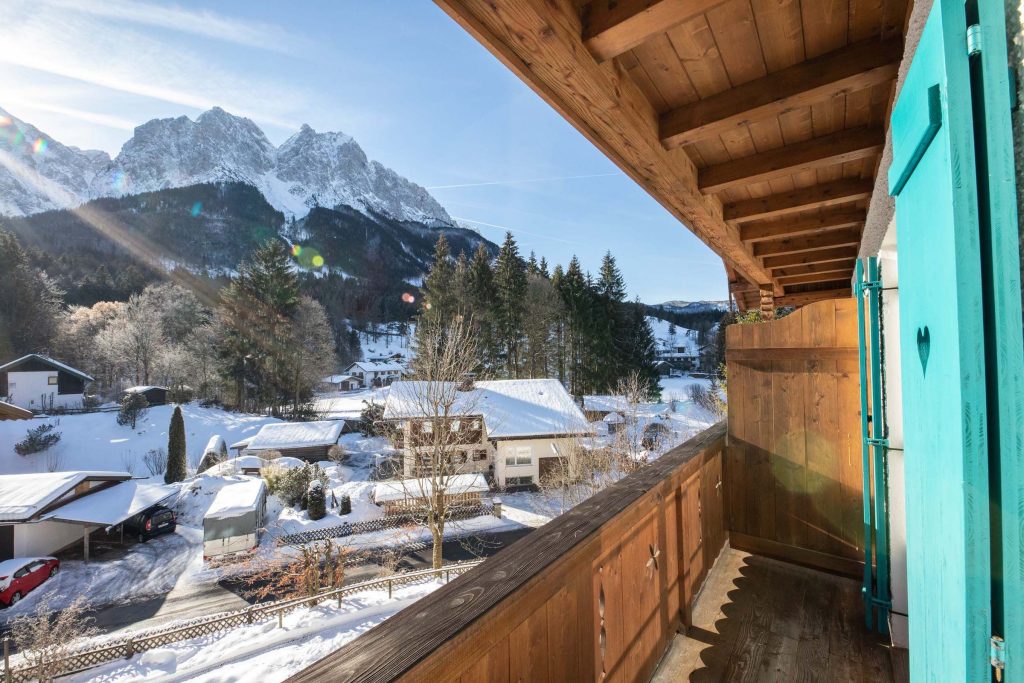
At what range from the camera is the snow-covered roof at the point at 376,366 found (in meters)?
34.0

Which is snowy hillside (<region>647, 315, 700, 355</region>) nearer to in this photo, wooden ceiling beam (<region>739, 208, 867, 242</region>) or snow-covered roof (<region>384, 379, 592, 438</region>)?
snow-covered roof (<region>384, 379, 592, 438</region>)

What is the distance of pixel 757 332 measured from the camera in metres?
2.74

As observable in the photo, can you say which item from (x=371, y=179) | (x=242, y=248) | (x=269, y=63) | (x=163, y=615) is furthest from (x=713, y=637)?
(x=371, y=179)

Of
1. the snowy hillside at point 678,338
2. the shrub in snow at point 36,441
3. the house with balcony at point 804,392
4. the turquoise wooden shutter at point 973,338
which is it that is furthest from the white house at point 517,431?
the snowy hillside at point 678,338

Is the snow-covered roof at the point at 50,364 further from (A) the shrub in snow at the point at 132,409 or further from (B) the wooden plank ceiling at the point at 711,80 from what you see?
(B) the wooden plank ceiling at the point at 711,80

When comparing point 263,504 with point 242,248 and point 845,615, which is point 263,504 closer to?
point 845,615

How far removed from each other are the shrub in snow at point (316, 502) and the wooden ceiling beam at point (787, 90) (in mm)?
13111

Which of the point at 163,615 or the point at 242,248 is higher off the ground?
the point at 242,248

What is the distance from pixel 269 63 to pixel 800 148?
3073 cm

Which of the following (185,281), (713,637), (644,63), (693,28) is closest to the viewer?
(693,28)

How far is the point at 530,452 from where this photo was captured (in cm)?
1413

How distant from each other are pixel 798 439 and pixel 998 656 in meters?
2.46

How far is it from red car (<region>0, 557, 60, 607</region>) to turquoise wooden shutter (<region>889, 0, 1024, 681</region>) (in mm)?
14771

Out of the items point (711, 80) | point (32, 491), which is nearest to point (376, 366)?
point (32, 491)
